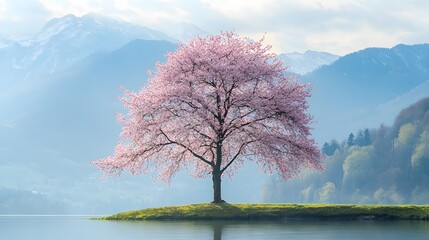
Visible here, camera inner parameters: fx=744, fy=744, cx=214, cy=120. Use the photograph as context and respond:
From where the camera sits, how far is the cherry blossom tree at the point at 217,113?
219 feet

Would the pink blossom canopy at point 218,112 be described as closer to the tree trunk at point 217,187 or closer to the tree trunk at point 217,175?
the tree trunk at point 217,175

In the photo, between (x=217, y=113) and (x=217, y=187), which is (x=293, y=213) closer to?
(x=217, y=187)

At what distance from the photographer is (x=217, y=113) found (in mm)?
67375

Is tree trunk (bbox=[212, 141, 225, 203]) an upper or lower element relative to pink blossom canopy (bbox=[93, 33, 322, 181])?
lower

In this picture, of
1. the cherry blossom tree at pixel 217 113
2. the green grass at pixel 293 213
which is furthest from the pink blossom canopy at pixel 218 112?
the green grass at pixel 293 213

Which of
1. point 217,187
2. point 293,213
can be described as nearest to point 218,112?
point 217,187

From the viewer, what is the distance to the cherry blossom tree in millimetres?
66812

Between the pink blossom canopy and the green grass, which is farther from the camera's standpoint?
the pink blossom canopy

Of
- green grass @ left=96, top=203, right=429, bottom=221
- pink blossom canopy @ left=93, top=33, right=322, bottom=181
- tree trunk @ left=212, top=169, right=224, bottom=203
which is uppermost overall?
pink blossom canopy @ left=93, top=33, right=322, bottom=181

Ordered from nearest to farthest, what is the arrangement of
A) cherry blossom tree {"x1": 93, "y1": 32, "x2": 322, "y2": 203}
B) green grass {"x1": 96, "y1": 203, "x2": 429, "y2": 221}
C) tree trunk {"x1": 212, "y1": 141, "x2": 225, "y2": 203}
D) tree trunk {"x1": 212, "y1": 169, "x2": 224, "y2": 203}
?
green grass {"x1": 96, "y1": 203, "x2": 429, "y2": 221} < cherry blossom tree {"x1": 93, "y1": 32, "x2": 322, "y2": 203} < tree trunk {"x1": 212, "y1": 169, "x2": 224, "y2": 203} < tree trunk {"x1": 212, "y1": 141, "x2": 225, "y2": 203}

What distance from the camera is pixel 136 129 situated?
67312 mm

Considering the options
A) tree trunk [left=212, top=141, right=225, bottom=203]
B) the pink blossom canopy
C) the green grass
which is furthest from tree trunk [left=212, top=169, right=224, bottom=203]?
the green grass

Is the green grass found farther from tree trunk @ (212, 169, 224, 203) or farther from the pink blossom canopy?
the pink blossom canopy

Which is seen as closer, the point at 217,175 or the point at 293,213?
the point at 293,213
